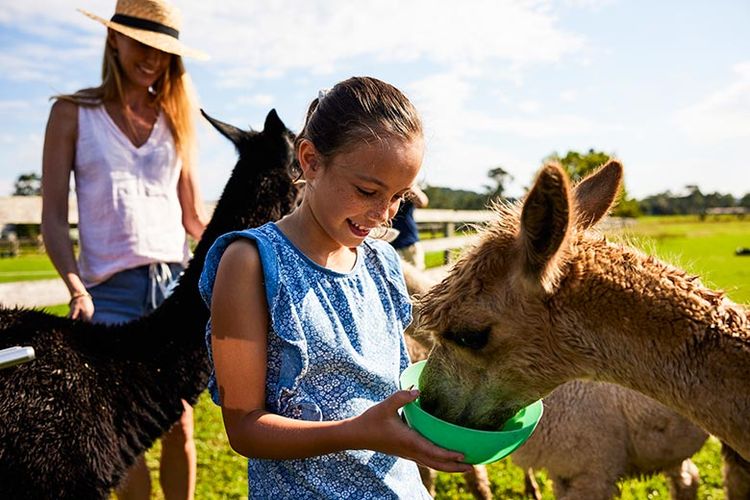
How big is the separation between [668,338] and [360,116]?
1062mm

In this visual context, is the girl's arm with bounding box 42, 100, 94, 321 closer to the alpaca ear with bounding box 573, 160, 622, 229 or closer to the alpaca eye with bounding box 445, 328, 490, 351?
the alpaca eye with bounding box 445, 328, 490, 351

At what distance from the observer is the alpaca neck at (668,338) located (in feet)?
5.73

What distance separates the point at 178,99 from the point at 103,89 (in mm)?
373

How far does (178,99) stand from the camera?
133 inches

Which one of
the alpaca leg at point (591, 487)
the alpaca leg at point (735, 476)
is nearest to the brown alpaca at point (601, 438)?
the alpaca leg at point (591, 487)

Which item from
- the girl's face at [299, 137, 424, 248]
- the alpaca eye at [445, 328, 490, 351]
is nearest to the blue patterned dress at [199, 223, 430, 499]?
the girl's face at [299, 137, 424, 248]

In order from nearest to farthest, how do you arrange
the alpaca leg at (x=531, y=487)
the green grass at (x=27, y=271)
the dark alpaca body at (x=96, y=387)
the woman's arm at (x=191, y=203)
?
the dark alpaca body at (x=96, y=387)
the woman's arm at (x=191, y=203)
the alpaca leg at (x=531, y=487)
the green grass at (x=27, y=271)

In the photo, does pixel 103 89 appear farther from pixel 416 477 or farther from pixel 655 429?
pixel 655 429

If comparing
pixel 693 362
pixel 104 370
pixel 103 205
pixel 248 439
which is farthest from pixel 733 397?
pixel 103 205

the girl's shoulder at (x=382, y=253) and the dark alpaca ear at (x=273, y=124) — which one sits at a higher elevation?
the dark alpaca ear at (x=273, y=124)

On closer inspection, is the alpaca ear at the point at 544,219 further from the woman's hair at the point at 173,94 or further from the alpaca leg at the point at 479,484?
the alpaca leg at the point at 479,484

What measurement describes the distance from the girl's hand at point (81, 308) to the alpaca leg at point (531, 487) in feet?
9.79

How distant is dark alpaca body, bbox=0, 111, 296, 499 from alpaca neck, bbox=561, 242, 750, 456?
73.8 inches

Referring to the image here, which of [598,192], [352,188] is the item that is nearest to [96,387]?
[352,188]
